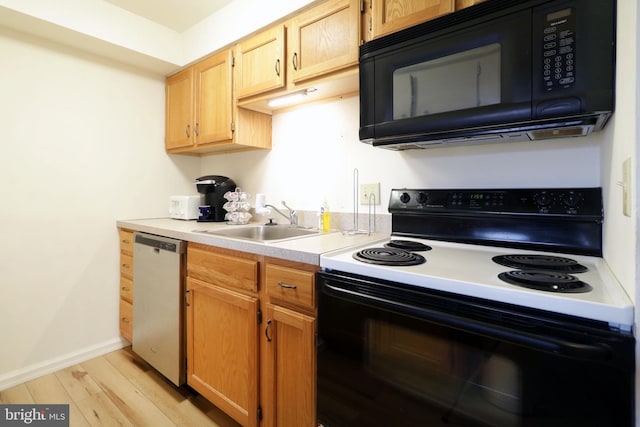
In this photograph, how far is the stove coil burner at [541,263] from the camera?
0.95 m

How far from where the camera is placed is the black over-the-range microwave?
87 centimetres

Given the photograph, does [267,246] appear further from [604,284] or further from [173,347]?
[604,284]

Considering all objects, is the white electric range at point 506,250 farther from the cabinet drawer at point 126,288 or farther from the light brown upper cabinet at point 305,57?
the cabinet drawer at point 126,288

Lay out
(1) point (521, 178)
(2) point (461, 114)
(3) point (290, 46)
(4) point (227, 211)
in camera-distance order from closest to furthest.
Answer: (2) point (461, 114) < (1) point (521, 178) < (3) point (290, 46) < (4) point (227, 211)

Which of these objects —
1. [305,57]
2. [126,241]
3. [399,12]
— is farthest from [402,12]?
[126,241]

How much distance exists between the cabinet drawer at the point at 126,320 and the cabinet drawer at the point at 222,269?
3.00 ft

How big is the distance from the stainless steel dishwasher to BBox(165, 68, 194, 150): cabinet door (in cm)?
82

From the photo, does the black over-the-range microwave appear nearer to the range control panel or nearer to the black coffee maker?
the range control panel

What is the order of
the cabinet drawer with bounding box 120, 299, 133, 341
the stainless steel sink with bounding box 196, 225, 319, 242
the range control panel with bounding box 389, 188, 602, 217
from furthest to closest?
the cabinet drawer with bounding box 120, 299, 133, 341, the stainless steel sink with bounding box 196, 225, 319, 242, the range control panel with bounding box 389, 188, 602, 217

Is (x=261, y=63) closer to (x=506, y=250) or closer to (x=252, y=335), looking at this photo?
(x=252, y=335)

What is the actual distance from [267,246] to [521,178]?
108 centimetres

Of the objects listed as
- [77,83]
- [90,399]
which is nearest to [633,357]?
[90,399]

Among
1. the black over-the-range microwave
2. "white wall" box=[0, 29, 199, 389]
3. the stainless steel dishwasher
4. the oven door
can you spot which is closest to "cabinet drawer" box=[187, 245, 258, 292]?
the stainless steel dishwasher

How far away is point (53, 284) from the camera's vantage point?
207cm
